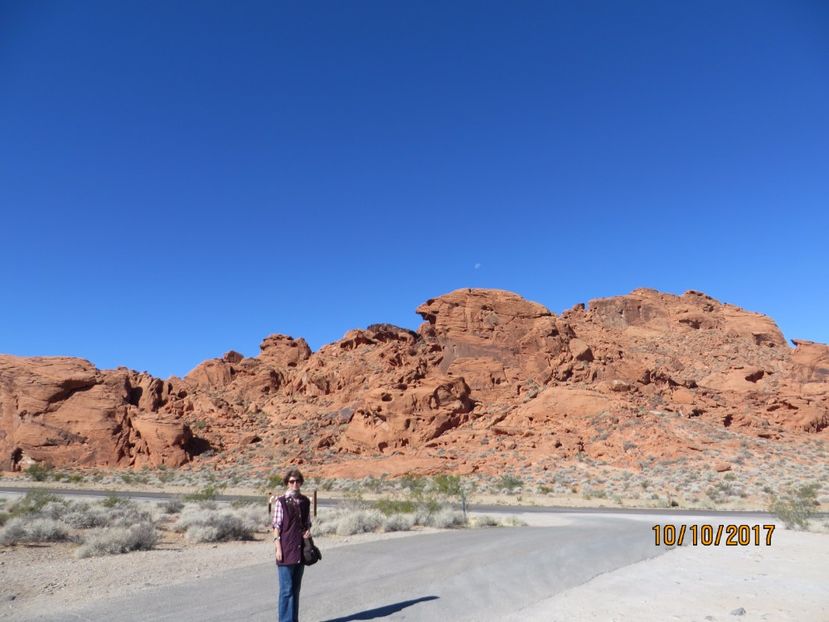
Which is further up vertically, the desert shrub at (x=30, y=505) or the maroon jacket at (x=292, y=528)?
the maroon jacket at (x=292, y=528)

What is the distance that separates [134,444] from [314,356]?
2626 cm

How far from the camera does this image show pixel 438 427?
50.2 m

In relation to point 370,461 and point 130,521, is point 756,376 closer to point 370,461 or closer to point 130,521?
point 370,461

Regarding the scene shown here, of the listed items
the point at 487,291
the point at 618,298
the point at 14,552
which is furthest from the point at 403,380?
the point at 618,298

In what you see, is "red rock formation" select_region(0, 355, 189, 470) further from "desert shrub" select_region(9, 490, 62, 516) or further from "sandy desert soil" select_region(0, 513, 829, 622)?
"sandy desert soil" select_region(0, 513, 829, 622)

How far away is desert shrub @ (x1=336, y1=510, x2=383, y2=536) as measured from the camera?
1574 cm

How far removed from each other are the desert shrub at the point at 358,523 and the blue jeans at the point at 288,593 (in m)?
9.65

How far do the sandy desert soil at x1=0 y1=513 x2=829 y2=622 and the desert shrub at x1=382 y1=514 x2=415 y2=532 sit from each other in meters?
Answer: 4.90

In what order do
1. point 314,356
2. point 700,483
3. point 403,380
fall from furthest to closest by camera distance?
point 314,356 → point 403,380 → point 700,483

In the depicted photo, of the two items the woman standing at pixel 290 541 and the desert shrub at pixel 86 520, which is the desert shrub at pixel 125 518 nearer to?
the desert shrub at pixel 86 520

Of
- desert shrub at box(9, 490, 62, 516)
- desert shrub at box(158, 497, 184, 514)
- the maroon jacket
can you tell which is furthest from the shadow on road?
desert shrub at box(158, 497, 184, 514)

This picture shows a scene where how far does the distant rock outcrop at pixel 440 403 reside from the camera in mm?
47094

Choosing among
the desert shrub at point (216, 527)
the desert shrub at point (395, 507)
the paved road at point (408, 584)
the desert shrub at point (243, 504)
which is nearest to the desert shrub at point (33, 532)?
the desert shrub at point (216, 527)

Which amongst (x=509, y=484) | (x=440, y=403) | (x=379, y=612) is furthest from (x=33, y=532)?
(x=440, y=403)
